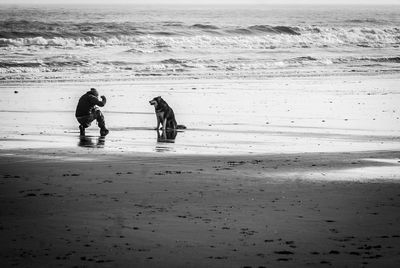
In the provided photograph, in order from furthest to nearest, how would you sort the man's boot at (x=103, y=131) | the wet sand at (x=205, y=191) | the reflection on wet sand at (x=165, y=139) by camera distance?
the man's boot at (x=103, y=131) < the reflection on wet sand at (x=165, y=139) < the wet sand at (x=205, y=191)

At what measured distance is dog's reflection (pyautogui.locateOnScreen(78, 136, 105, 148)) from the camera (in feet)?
41.2

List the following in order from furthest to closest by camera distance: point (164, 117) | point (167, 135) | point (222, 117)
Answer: point (222, 117) → point (164, 117) → point (167, 135)

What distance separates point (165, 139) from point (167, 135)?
0.54 metres

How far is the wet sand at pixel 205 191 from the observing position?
6023 mm

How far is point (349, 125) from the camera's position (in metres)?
15.3

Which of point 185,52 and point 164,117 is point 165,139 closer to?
point 164,117

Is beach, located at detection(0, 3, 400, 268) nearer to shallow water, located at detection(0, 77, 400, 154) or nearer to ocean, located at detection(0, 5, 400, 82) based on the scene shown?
shallow water, located at detection(0, 77, 400, 154)

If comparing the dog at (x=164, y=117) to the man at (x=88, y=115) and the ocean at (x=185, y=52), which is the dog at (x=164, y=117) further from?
the ocean at (x=185, y=52)

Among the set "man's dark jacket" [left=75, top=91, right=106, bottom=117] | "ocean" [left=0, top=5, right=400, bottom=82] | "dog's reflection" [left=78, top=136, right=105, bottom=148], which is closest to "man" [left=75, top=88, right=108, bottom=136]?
"man's dark jacket" [left=75, top=91, right=106, bottom=117]

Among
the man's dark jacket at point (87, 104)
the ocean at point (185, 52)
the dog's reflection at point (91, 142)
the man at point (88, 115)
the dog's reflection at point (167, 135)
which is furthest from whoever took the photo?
the ocean at point (185, 52)

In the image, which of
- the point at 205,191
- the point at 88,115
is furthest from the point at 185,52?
the point at 205,191

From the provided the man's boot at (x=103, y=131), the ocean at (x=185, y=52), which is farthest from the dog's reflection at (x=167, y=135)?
the ocean at (x=185, y=52)

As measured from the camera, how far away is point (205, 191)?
332 inches

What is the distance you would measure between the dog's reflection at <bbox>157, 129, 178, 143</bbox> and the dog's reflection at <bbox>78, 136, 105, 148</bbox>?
Answer: 1043 mm
